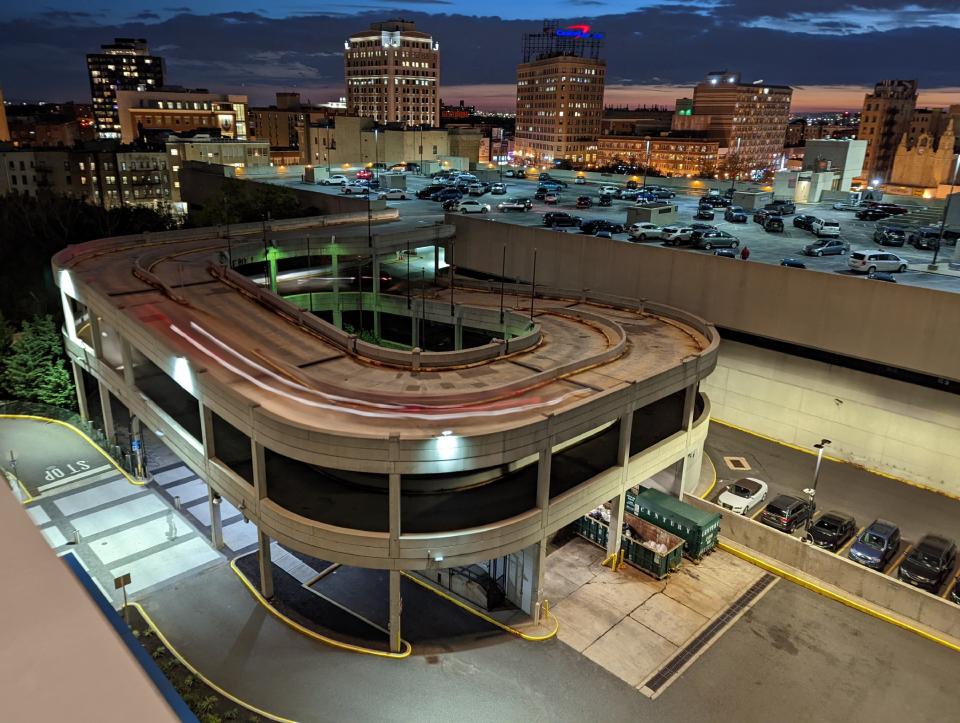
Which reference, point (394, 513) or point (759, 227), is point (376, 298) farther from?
point (759, 227)

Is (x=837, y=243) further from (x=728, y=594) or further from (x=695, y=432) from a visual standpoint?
(x=728, y=594)

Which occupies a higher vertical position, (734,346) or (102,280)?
(102,280)

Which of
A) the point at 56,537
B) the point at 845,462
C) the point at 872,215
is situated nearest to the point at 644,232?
the point at 845,462

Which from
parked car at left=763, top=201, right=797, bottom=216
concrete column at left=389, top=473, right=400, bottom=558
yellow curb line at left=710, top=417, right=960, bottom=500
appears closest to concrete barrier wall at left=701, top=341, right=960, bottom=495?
yellow curb line at left=710, top=417, right=960, bottom=500

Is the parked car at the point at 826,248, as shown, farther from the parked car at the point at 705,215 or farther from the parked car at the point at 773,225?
the parked car at the point at 705,215

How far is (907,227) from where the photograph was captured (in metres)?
58.0

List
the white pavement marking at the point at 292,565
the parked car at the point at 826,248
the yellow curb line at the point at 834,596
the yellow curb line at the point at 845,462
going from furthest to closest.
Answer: the parked car at the point at 826,248, the yellow curb line at the point at 845,462, the white pavement marking at the point at 292,565, the yellow curb line at the point at 834,596

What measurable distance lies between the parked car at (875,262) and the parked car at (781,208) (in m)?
22.5

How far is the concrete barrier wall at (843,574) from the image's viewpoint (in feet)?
86.2

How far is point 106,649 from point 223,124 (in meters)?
200

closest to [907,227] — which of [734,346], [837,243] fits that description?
[837,243]

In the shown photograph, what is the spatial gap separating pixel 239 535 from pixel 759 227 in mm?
47678

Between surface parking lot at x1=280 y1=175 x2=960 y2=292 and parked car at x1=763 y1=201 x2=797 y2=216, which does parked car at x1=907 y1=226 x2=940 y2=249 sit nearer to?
surface parking lot at x1=280 y1=175 x2=960 y2=292

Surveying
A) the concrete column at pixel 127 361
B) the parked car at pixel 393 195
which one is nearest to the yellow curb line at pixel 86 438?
the concrete column at pixel 127 361
